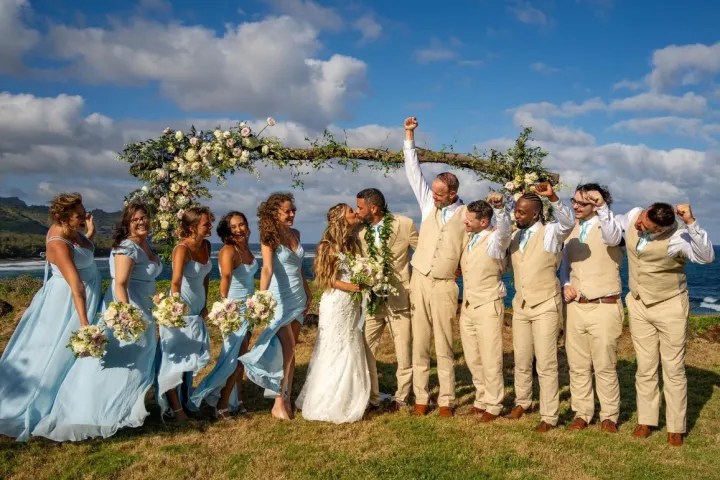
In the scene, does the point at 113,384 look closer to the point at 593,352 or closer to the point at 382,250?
the point at 382,250

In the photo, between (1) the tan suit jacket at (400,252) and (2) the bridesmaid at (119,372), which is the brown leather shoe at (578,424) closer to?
(1) the tan suit jacket at (400,252)

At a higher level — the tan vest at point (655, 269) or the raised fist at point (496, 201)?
the raised fist at point (496, 201)

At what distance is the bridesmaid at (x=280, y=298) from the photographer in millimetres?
7148

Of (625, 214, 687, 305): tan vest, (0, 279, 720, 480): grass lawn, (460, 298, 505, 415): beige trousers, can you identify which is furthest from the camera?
(460, 298, 505, 415): beige trousers

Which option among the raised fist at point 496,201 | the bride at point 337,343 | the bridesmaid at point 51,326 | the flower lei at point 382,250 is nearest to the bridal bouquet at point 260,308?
the bride at point 337,343

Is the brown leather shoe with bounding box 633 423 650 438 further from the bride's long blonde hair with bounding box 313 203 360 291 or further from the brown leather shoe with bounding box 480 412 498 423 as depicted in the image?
the bride's long blonde hair with bounding box 313 203 360 291

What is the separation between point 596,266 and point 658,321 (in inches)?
34.5

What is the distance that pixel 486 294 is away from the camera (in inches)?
277

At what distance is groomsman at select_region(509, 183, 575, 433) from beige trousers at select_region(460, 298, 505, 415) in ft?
0.96

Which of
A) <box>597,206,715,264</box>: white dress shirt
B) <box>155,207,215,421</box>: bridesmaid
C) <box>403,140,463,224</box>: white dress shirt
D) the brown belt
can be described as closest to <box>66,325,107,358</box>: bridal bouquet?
<box>155,207,215,421</box>: bridesmaid

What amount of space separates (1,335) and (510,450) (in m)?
A: 11.0

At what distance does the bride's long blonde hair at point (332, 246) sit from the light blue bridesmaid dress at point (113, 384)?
1974mm

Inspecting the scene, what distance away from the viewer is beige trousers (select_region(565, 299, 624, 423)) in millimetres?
6762

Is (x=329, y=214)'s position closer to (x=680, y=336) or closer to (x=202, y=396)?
(x=202, y=396)
